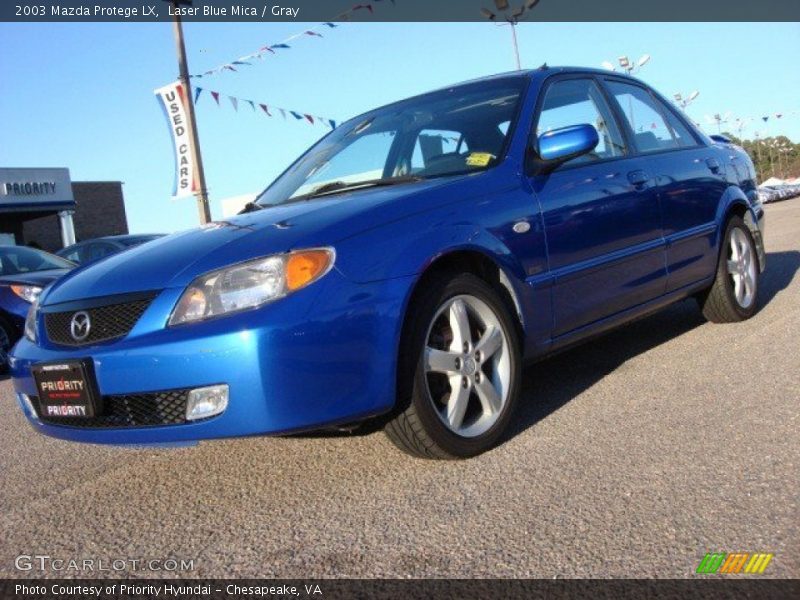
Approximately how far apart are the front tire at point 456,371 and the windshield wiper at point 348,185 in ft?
2.16

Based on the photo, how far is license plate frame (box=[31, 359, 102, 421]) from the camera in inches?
109

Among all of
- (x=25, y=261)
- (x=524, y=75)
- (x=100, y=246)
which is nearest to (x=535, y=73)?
(x=524, y=75)

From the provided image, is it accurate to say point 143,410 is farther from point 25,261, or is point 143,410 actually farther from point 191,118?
point 191,118

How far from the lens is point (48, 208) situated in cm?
2925

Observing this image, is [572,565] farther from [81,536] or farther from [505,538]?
[81,536]

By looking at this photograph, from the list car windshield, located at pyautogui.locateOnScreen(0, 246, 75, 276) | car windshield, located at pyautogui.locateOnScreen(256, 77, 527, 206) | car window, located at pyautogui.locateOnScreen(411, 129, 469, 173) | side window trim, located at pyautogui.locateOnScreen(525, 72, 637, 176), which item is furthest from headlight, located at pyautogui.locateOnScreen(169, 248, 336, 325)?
car windshield, located at pyautogui.locateOnScreen(0, 246, 75, 276)

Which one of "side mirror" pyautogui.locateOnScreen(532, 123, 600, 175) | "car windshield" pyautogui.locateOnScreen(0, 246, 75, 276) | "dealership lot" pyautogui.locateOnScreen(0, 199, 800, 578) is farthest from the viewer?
"car windshield" pyautogui.locateOnScreen(0, 246, 75, 276)

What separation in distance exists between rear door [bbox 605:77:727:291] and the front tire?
1.61 meters

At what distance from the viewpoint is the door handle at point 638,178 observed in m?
4.15

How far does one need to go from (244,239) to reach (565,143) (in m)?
1.51

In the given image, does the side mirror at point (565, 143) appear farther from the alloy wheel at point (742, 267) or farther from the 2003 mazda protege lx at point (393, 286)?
the alloy wheel at point (742, 267)

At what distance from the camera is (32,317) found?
3295 mm

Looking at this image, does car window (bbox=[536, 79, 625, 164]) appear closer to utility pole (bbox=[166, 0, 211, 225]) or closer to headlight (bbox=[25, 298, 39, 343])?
headlight (bbox=[25, 298, 39, 343])

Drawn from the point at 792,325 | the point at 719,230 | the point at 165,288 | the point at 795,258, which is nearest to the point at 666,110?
the point at 719,230
